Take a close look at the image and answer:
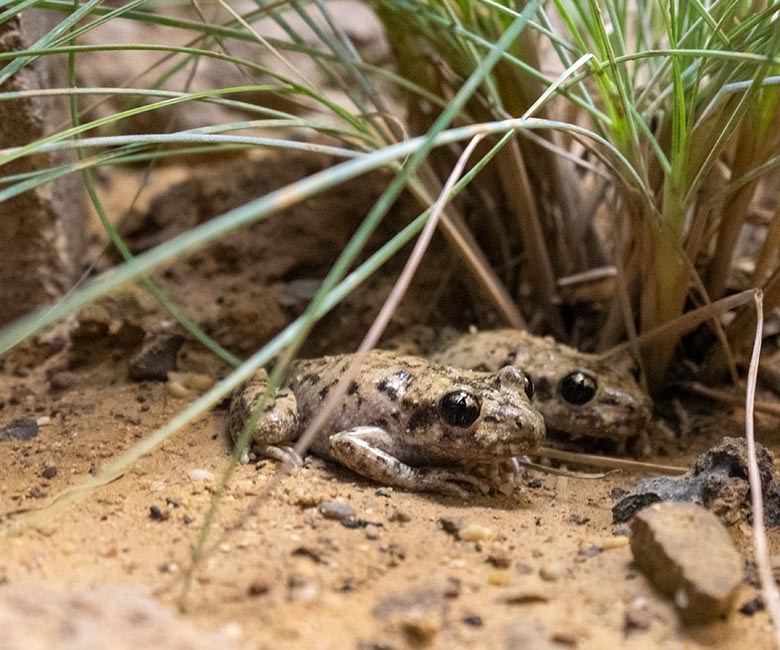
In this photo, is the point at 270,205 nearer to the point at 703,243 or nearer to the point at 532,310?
the point at 703,243

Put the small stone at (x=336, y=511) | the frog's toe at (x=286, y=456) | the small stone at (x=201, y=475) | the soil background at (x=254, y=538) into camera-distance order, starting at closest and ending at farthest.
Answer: the soil background at (x=254, y=538) → the small stone at (x=336, y=511) → the small stone at (x=201, y=475) → the frog's toe at (x=286, y=456)

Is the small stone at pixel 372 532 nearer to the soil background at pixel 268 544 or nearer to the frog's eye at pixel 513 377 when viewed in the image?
the soil background at pixel 268 544

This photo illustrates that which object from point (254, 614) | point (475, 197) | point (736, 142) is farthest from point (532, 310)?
point (254, 614)

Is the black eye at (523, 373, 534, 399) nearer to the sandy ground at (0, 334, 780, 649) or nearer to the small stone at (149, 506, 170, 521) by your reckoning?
the sandy ground at (0, 334, 780, 649)

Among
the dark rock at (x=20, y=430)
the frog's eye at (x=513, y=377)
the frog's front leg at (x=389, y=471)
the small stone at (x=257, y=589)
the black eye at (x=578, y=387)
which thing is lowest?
the small stone at (x=257, y=589)

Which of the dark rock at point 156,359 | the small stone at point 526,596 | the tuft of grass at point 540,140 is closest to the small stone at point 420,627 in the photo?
the small stone at point 526,596

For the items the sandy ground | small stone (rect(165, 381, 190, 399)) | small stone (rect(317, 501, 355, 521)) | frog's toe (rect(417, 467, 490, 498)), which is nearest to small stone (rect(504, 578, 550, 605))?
the sandy ground
